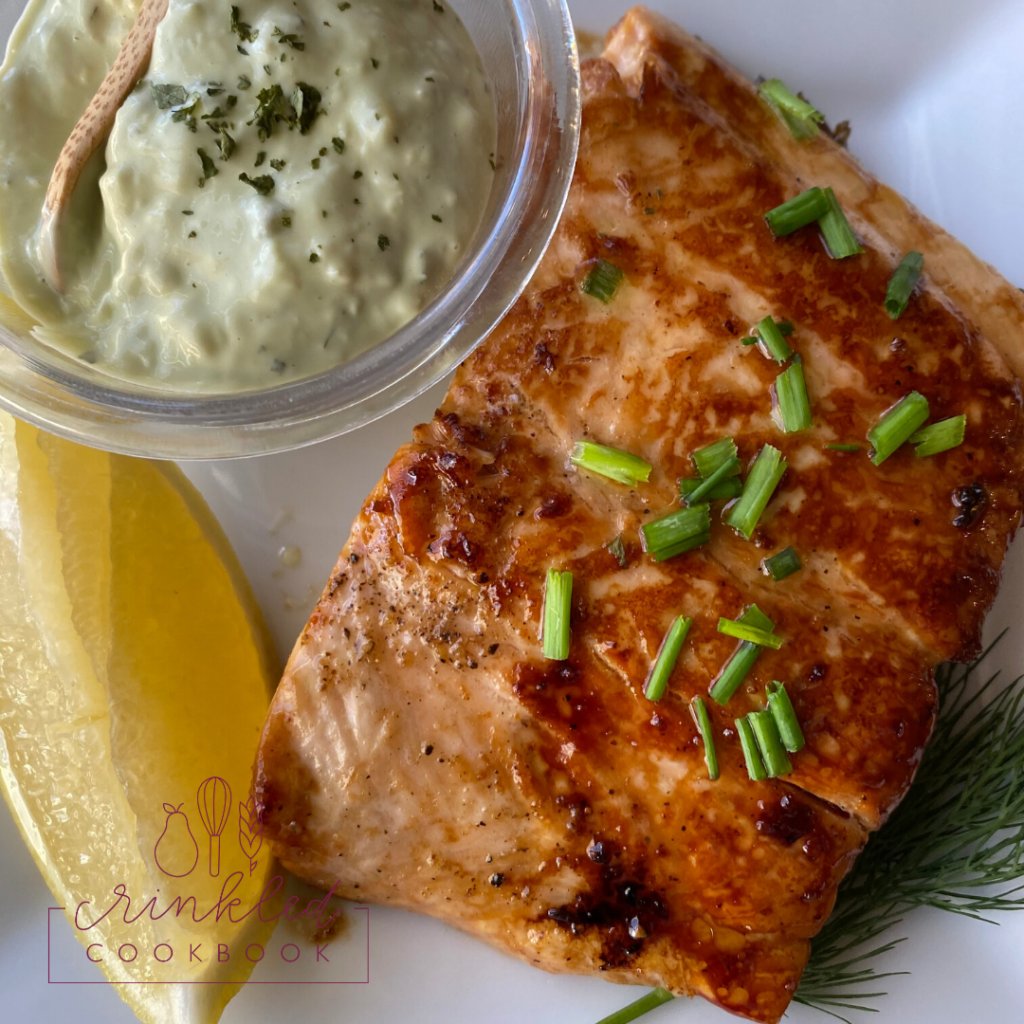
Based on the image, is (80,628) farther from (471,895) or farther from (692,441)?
(692,441)

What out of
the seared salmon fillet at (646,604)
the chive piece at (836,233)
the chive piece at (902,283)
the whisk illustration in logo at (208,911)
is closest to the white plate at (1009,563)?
the whisk illustration in logo at (208,911)

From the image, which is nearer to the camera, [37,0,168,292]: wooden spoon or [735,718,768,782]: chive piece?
[37,0,168,292]: wooden spoon

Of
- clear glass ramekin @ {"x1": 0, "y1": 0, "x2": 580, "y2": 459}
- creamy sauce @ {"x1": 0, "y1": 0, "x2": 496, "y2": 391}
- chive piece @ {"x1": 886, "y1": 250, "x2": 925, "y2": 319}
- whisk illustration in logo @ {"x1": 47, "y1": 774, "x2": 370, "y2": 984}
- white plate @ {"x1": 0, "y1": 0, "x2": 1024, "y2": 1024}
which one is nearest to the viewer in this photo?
creamy sauce @ {"x1": 0, "y1": 0, "x2": 496, "y2": 391}

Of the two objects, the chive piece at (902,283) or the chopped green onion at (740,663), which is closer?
the chopped green onion at (740,663)

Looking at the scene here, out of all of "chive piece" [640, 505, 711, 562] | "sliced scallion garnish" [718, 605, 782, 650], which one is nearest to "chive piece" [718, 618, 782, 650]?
"sliced scallion garnish" [718, 605, 782, 650]

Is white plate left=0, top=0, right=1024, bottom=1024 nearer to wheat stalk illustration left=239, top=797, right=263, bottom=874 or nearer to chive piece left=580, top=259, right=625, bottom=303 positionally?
wheat stalk illustration left=239, top=797, right=263, bottom=874

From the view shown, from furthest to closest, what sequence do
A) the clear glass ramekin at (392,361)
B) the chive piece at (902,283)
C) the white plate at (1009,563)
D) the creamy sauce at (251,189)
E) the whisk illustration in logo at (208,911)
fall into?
the white plate at (1009,563)
the chive piece at (902,283)
the whisk illustration in logo at (208,911)
the clear glass ramekin at (392,361)
the creamy sauce at (251,189)

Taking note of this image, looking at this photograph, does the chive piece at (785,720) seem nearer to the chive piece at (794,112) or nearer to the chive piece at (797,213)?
the chive piece at (797,213)
